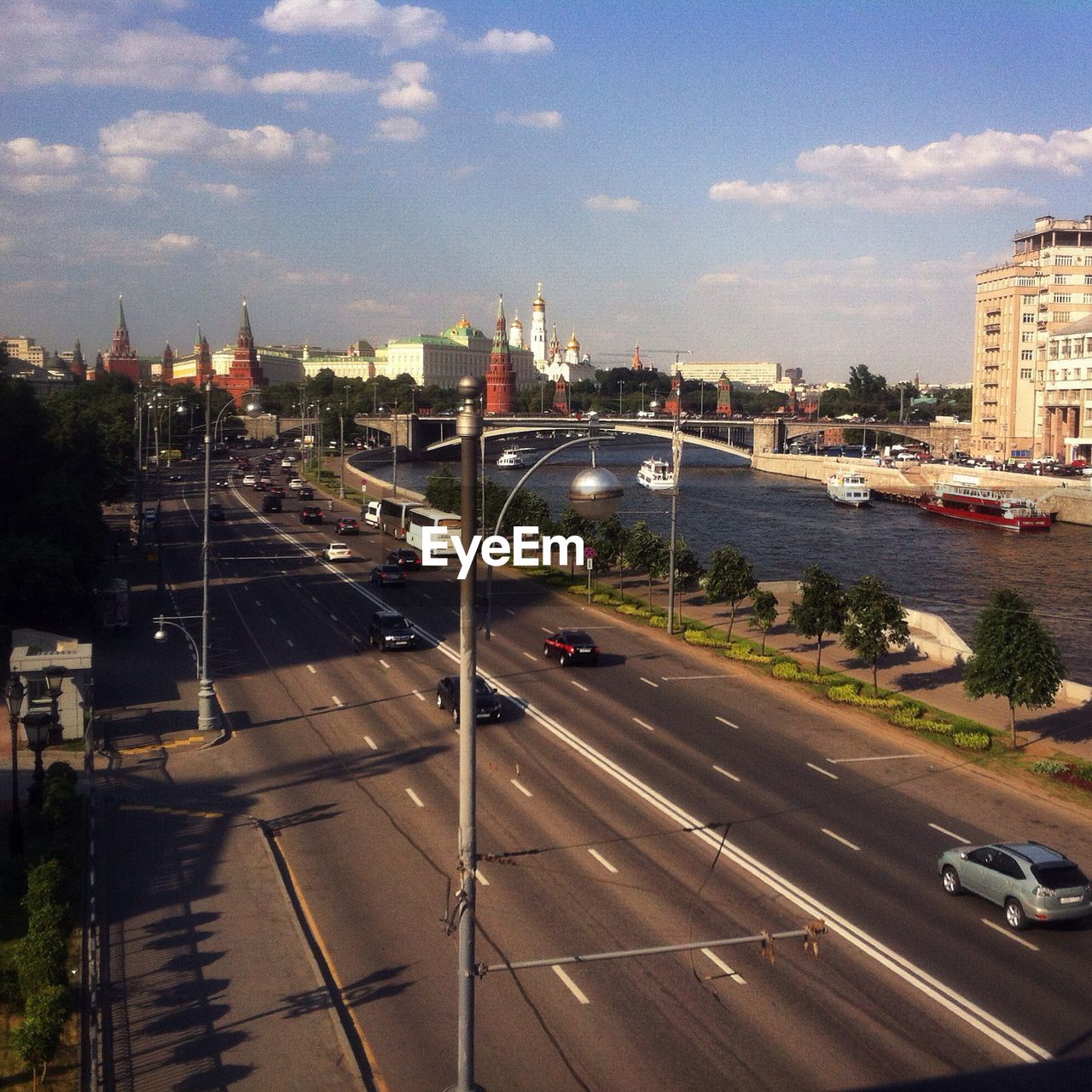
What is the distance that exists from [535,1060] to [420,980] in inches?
79.8

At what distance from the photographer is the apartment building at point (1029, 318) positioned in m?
110

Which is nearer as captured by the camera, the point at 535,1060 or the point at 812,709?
the point at 535,1060

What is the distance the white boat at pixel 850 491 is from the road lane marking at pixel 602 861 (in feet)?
249

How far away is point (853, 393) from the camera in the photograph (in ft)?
583

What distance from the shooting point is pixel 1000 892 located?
14.0 meters

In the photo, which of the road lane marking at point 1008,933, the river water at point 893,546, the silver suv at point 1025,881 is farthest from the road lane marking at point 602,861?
the river water at point 893,546

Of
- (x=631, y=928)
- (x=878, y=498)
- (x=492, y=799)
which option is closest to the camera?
(x=631, y=928)

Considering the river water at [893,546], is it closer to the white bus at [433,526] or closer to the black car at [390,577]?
the white bus at [433,526]

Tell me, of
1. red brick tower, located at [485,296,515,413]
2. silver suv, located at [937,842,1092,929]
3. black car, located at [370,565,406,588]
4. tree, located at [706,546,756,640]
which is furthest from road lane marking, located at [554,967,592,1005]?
red brick tower, located at [485,296,515,413]

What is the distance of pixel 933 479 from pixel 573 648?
255ft

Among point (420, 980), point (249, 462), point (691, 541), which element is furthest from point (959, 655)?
point (249, 462)

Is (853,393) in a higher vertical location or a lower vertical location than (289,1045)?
higher

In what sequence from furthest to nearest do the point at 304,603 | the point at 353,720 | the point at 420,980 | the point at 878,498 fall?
the point at 878,498, the point at 304,603, the point at 353,720, the point at 420,980

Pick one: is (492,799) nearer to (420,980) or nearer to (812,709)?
(420,980)
